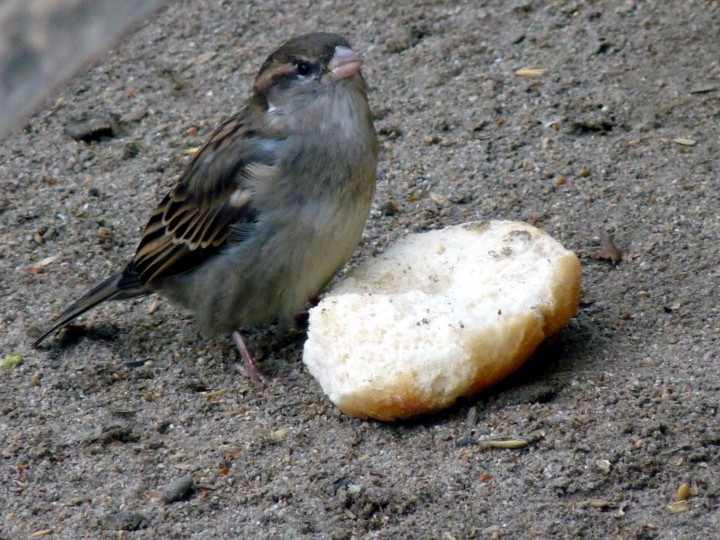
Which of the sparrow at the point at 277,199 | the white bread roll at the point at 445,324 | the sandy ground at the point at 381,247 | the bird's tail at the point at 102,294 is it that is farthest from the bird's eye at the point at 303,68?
the bird's tail at the point at 102,294

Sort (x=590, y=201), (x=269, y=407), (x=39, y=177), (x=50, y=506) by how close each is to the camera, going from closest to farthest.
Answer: (x=50, y=506)
(x=269, y=407)
(x=590, y=201)
(x=39, y=177)

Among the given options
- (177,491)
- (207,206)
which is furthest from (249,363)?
(177,491)

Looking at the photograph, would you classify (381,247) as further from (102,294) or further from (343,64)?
(102,294)

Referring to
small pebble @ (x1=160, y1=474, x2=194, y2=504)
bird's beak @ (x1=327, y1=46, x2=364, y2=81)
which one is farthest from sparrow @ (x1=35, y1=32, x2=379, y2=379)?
small pebble @ (x1=160, y1=474, x2=194, y2=504)

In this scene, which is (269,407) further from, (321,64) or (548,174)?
(548,174)

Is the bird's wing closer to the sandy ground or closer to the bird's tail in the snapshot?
the bird's tail

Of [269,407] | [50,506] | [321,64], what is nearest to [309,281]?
[269,407]
